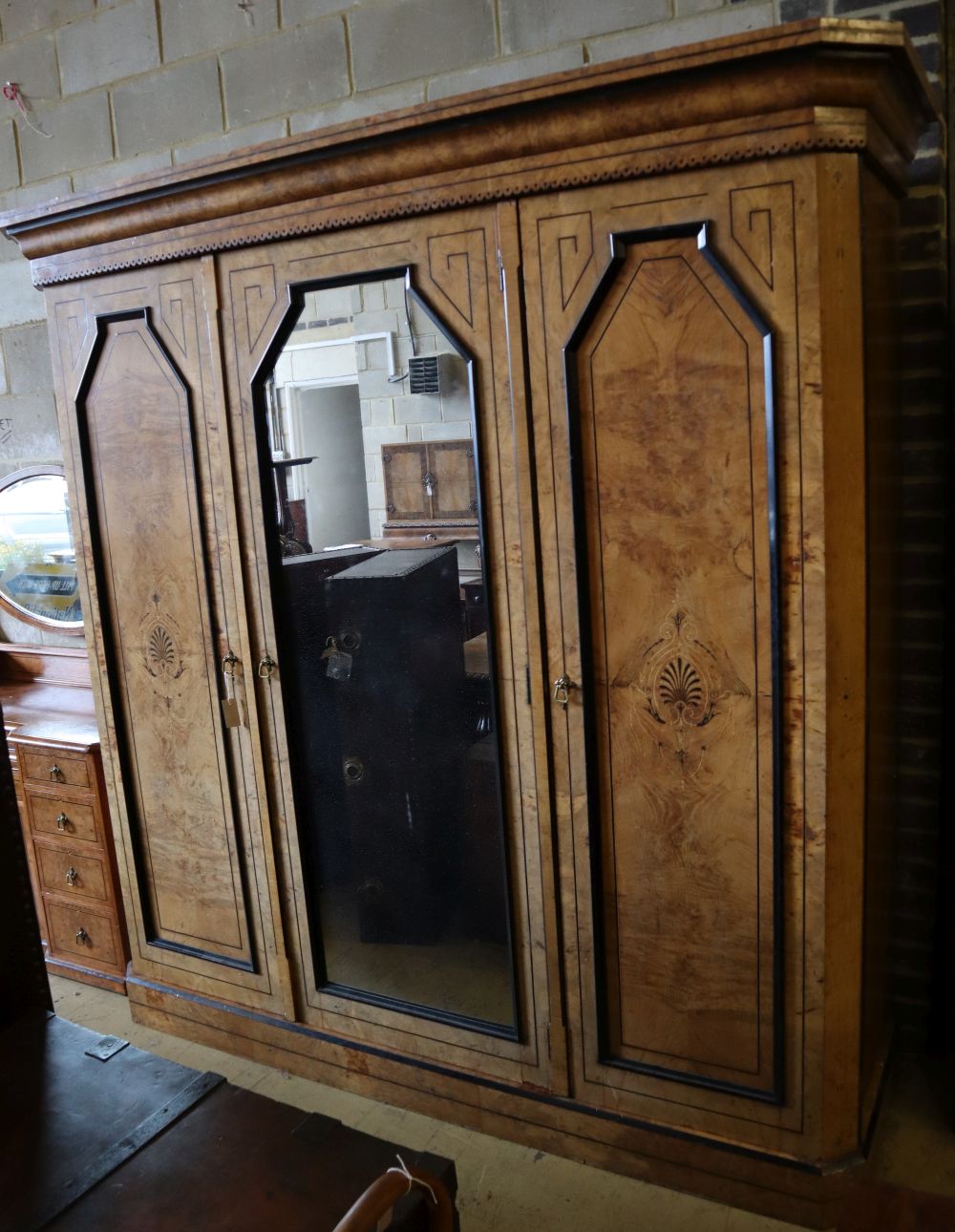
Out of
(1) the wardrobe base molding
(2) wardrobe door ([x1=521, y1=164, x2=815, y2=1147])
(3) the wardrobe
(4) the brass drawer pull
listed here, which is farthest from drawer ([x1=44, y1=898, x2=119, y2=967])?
(4) the brass drawer pull

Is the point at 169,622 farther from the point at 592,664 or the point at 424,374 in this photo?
the point at 592,664

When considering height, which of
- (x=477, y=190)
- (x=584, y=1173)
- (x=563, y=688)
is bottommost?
(x=584, y=1173)

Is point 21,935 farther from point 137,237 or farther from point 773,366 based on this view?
point 773,366

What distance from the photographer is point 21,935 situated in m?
1.86

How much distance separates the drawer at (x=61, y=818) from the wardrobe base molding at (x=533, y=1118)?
41 centimetres

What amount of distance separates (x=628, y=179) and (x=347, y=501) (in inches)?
30.7

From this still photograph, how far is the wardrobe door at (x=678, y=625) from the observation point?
1627mm

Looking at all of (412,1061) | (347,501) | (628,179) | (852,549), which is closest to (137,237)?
(347,501)

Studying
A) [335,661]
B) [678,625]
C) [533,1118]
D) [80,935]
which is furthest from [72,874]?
[678,625]

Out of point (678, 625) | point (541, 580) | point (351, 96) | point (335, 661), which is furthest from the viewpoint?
point (351, 96)

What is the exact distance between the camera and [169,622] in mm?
2322

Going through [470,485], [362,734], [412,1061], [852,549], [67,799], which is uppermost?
[470,485]

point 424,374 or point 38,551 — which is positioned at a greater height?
point 424,374

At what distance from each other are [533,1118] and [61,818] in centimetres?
147
